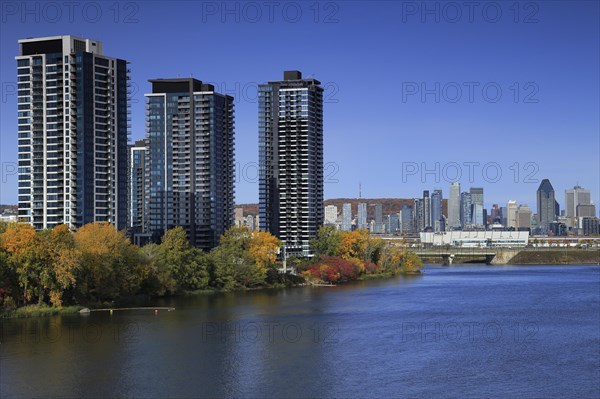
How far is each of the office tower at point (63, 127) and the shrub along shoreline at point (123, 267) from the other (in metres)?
19.1

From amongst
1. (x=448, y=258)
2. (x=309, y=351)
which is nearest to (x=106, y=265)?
(x=309, y=351)

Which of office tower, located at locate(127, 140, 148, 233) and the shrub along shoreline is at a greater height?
office tower, located at locate(127, 140, 148, 233)

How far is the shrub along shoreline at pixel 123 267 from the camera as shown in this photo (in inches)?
2045

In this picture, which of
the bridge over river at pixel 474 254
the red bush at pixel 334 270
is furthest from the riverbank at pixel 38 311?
the bridge over river at pixel 474 254

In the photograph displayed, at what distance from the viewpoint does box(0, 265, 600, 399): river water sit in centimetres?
3359

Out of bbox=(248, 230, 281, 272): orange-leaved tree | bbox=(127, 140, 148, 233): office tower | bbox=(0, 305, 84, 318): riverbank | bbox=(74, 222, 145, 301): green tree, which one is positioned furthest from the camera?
bbox=(127, 140, 148, 233): office tower

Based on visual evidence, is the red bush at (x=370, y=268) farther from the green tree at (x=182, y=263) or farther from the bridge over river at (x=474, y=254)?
the bridge over river at (x=474, y=254)

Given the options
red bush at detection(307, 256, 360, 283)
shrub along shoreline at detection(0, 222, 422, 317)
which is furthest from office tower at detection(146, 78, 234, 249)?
red bush at detection(307, 256, 360, 283)

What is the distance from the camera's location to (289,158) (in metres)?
124

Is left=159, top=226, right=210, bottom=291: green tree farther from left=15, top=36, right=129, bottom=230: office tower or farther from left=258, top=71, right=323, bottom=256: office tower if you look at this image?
left=258, top=71, right=323, bottom=256: office tower

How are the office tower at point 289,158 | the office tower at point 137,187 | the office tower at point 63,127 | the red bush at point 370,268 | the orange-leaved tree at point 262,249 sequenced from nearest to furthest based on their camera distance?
the orange-leaved tree at point 262,249 < the office tower at point 63,127 < the red bush at point 370,268 < the office tower at point 289,158 < the office tower at point 137,187

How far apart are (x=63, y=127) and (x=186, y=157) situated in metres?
25.4

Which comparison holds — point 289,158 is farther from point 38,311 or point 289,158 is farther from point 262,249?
point 38,311

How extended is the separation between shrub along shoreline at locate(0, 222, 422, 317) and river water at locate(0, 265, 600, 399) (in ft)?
9.12
